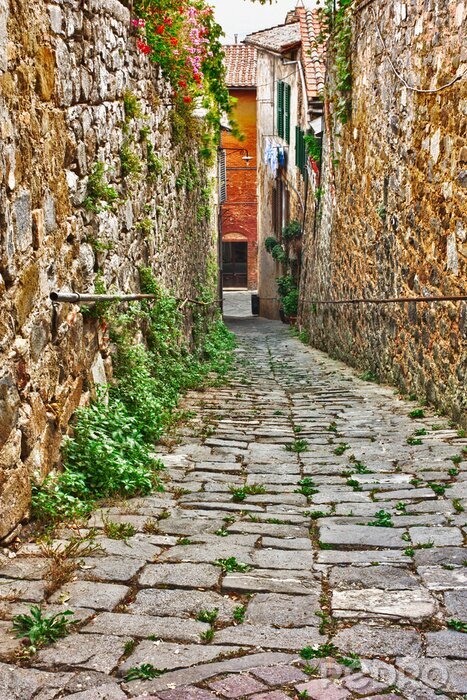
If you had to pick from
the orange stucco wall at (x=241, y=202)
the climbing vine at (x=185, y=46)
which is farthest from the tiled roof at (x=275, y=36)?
the climbing vine at (x=185, y=46)

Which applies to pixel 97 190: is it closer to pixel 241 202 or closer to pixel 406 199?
pixel 406 199

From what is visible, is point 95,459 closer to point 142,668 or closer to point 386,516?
point 386,516

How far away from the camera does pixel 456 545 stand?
3512 mm

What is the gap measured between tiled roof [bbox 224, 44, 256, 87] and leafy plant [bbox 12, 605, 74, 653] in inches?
1189

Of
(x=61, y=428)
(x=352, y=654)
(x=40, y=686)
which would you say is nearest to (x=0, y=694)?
(x=40, y=686)

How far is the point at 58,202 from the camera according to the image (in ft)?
13.8

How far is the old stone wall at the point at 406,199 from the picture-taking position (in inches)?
240

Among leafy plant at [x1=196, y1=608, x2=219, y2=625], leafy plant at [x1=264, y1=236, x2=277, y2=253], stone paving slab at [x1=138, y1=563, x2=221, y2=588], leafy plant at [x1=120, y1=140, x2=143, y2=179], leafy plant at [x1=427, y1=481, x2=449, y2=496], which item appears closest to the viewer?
leafy plant at [x1=196, y1=608, x2=219, y2=625]

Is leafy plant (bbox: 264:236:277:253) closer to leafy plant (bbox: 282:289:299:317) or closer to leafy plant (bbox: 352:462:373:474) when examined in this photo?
leafy plant (bbox: 282:289:299:317)

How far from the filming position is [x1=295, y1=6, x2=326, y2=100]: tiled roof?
15398 millimetres

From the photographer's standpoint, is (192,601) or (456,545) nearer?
(192,601)

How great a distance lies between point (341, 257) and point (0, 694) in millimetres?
10312

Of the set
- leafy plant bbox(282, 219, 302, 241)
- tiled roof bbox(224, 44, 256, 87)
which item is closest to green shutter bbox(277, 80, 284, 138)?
leafy plant bbox(282, 219, 302, 241)

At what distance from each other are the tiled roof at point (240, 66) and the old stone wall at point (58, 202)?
25.3 meters
